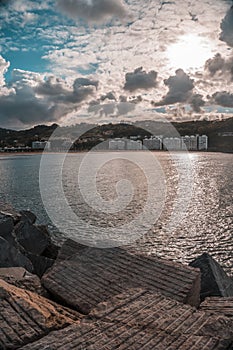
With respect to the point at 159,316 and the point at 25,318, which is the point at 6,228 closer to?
the point at 25,318

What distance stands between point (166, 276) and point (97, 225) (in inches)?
792

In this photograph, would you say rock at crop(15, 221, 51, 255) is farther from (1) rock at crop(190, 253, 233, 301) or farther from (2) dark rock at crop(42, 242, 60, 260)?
(1) rock at crop(190, 253, 233, 301)

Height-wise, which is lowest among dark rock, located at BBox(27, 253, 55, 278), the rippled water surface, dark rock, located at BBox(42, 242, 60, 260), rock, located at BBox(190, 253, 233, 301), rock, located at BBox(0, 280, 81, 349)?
the rippled water surface

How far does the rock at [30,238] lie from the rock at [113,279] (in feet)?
17.6

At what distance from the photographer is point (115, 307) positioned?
520 centimetres

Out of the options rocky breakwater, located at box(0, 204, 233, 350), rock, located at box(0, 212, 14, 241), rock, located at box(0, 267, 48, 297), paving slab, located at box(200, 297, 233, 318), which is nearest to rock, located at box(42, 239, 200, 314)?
rocky breakwater, located at box(0, 204, 233, 350)

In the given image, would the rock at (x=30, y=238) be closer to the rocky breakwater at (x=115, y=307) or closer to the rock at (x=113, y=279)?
the rocky breakwater at (x=115, y=307)

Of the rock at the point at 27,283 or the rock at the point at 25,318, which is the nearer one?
the rock at the point at 25,318

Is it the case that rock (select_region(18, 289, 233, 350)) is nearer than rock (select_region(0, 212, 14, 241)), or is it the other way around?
rock (select_region(18, 289, 233, 350))

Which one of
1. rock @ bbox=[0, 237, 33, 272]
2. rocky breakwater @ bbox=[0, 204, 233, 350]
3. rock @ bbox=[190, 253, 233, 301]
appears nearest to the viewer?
rocky breakwater @ bbox=[0, 204, 233, 350]

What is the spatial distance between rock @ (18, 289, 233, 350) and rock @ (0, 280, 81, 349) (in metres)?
0.28

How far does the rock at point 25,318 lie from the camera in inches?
177

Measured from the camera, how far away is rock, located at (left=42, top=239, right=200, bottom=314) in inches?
256

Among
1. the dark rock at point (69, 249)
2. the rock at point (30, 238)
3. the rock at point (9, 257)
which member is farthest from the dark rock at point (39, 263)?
the rock at point (30, 238)
